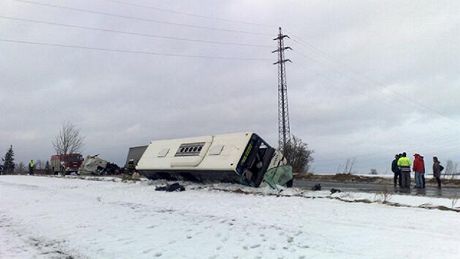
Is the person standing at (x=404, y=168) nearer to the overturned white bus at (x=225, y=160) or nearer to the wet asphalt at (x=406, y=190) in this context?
the wet asphalt at (x=406, y=190)

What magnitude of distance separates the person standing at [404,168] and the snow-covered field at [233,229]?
731 cm

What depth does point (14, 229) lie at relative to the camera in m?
9.90

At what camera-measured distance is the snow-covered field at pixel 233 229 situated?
7.03 m

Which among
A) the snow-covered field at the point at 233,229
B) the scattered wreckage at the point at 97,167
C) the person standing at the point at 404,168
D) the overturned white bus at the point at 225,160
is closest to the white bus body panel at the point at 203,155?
the overturned white bus at the point at 225,160

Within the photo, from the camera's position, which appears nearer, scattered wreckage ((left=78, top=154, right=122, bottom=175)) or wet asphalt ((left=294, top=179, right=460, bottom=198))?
wet asphalt ((left=294, top=179, right=460, bottom=198))

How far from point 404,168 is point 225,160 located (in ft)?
29.1

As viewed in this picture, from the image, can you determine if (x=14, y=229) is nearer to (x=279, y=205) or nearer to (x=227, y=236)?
(x=227, y=236)

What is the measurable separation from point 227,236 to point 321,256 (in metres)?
2.06

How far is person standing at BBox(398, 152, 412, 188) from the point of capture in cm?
2023

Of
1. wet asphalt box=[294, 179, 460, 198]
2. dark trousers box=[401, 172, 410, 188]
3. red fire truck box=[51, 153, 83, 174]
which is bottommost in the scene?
wet asphalt box=[294, 179, 460, 198]

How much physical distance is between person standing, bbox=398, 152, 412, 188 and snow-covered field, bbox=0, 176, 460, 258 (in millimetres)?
7307

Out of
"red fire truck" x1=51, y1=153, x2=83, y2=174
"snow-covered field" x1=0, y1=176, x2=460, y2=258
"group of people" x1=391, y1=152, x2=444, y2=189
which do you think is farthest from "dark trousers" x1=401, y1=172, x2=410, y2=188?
"red fire truck" x1=51, y1=153, x2=83, y2=174

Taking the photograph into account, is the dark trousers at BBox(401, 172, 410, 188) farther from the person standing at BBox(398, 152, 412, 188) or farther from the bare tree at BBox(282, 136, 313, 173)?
the bare tree at BBox(282, 136, 313, 173)

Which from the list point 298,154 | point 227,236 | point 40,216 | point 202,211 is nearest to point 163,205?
point 202,211
